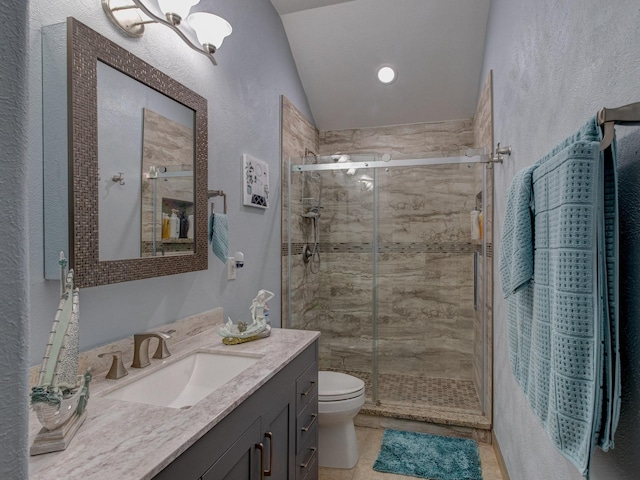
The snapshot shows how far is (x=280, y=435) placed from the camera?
145cm

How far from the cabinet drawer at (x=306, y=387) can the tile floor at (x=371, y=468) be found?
0.67 metres

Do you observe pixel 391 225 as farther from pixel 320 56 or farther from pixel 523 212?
pixel 523 212

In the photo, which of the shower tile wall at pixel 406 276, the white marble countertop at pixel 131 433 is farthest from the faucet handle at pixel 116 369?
the shower tile wall at pixel 406 276

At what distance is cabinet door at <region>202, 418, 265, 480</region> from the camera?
101 centimetres

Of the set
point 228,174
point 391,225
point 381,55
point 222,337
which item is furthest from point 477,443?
point 381,55

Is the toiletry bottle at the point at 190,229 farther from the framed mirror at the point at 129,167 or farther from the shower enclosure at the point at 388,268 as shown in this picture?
the shower enclosure at the point at 388,268

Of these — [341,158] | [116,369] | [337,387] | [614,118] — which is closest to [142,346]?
→ [116,369]

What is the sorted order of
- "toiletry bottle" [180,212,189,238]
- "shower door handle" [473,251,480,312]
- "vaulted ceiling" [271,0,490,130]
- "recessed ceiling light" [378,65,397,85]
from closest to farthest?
"toiletry bottle" [180,212,189,238] → "vaulted ceiling" [271,0,490,130] → "shower door handle" [473,251,480,312] → "recessed ceiling light" [378,65,397,85]

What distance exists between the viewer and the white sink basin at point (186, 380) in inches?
50.3

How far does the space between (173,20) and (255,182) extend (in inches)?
40.8

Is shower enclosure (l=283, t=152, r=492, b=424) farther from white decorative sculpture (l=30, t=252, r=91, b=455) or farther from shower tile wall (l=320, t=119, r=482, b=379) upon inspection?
white decorative sculpture (l=30, t=252, r=91, b=455)

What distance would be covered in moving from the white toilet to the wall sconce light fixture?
1.87m

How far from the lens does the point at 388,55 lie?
300 centimetres

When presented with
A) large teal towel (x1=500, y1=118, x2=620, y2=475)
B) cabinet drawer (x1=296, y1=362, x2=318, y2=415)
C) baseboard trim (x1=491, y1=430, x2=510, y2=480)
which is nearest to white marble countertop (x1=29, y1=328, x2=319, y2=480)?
cabinet drawer (x1=296, y1=362, x2=318, y2=415)
